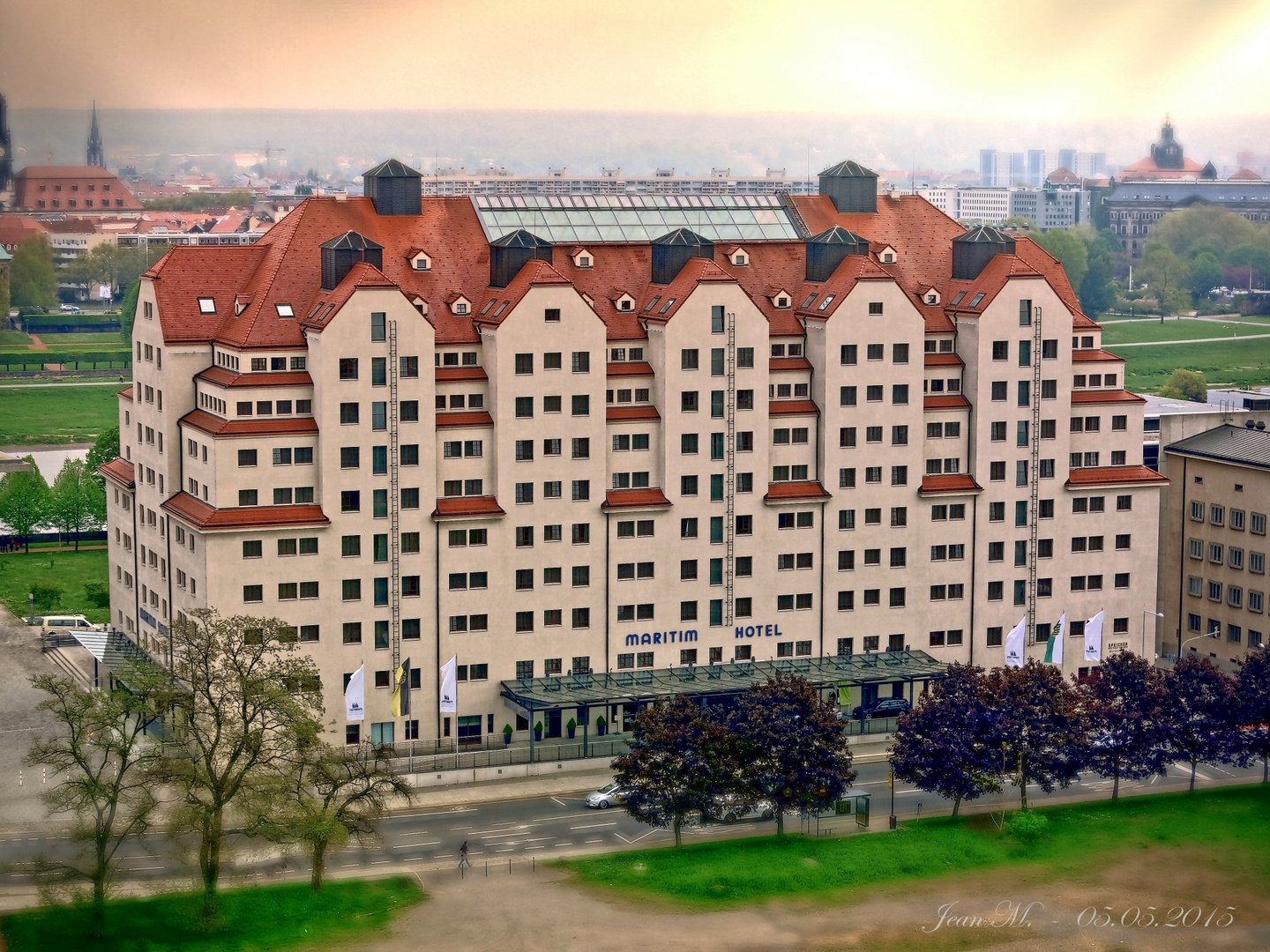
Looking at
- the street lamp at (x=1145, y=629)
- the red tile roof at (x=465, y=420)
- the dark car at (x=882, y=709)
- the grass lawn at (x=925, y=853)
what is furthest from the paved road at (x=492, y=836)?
the red tile roof at (x=465, y=420)

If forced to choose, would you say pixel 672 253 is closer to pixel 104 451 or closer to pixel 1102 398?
pixel 1102 398

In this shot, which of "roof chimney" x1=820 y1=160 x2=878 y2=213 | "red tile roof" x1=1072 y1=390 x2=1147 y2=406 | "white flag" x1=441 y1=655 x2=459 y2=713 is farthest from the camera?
"roof chimney" x1=820 y1=160 x2=878 y2=213

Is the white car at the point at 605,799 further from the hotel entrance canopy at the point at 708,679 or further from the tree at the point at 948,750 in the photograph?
the tree at the point at 948,750

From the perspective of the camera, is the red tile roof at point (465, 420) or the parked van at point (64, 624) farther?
the parked van at point (64, 624)

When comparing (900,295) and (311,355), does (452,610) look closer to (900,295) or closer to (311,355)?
(311,355)

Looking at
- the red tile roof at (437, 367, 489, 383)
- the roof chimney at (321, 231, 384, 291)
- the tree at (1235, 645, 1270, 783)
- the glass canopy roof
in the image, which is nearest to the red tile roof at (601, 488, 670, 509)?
the red tile roof at (437, 367, 489, 383)

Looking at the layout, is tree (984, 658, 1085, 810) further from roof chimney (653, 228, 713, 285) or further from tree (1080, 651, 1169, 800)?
roof chimney (653, 228, 713, 285)
